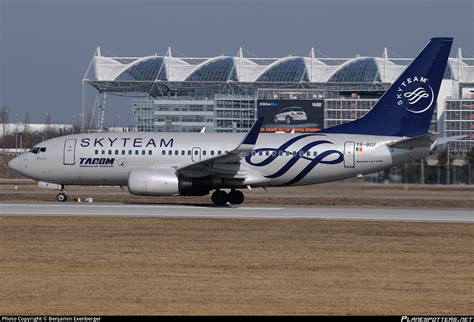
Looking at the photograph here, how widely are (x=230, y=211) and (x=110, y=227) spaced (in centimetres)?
767

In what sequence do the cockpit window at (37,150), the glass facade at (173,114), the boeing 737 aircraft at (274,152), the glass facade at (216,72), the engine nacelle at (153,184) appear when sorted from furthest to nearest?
the glass facade at (216,72) → the glass facade at (173,114) → the cockpit window at (37,150) → the boeing 737 aircraft at (274,152) → the engine nacelle at (153,184)

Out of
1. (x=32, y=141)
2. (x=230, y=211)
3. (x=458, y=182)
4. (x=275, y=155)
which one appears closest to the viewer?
(x=230, y=211)

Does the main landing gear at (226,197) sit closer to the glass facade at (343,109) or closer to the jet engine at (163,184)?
the jet engine at (163,184)

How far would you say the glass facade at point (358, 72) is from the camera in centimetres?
16562

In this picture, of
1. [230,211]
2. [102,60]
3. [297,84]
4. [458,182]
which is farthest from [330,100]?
[230,211]

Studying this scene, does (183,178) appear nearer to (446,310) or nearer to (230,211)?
(230,211)

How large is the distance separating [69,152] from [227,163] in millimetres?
7376

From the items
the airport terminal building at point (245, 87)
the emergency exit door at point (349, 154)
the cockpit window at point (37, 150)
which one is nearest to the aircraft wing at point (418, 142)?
the emergency exit door at point (349, 154)

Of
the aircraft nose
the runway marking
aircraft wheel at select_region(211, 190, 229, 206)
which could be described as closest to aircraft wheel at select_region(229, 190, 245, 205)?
aircraft wheel at select_region(211, 190, 229, 206)

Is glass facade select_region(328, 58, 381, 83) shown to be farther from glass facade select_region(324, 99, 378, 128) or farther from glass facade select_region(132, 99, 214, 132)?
glass facade select_region(132, 99, 214, 132)

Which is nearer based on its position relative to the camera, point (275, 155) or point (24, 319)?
point (24, 319)

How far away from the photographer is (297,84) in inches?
6471

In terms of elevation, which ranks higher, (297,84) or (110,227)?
(297,84)

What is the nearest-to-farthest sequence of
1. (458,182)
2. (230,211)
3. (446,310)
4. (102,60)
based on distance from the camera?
(446,310)
(230,211)
(458,182)
(102,60)
